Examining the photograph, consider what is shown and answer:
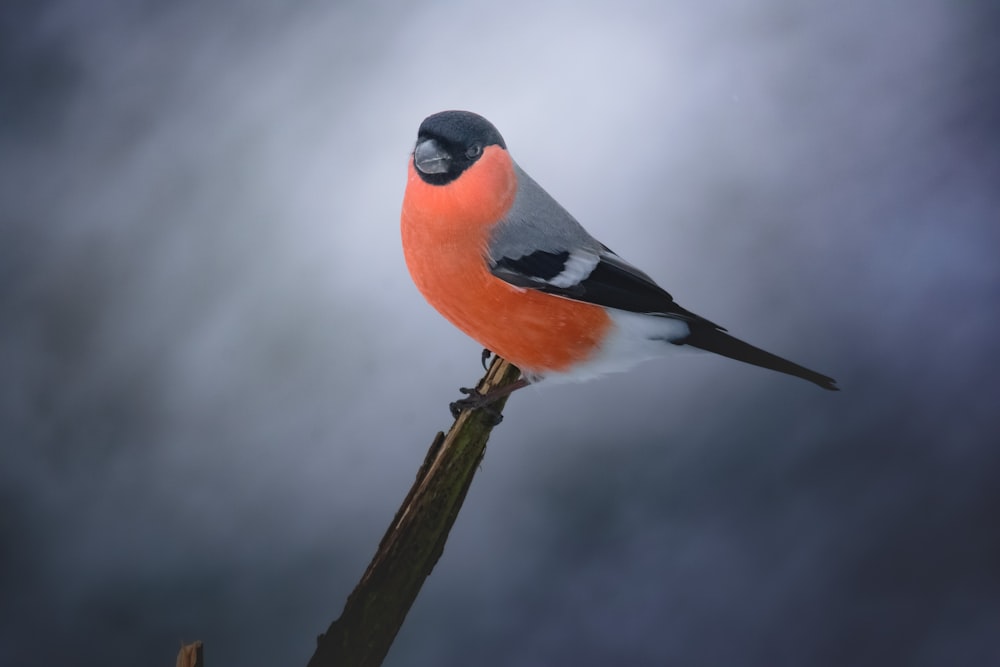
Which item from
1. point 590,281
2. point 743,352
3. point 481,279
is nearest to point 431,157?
point 481,279

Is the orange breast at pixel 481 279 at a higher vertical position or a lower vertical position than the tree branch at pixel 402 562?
higher

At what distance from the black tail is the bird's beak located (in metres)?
0.52

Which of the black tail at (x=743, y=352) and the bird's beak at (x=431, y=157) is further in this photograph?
the black tail at (x=743, y=352)

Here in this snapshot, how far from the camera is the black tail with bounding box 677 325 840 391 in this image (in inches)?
54.8

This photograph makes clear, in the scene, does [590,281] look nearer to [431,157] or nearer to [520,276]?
[520,276]

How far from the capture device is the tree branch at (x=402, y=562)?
1315 mm

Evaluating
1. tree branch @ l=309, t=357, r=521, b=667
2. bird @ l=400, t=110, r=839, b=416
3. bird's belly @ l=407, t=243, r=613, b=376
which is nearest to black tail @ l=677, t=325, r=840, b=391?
bird @ l=400, t=110, r=839, b=416

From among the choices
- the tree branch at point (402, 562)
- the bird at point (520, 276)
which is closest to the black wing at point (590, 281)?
the bird at point (520, 276)

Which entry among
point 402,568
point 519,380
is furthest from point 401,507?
point 519,380

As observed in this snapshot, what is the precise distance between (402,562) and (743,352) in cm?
68

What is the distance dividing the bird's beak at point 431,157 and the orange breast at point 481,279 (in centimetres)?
4

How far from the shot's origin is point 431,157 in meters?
1.29

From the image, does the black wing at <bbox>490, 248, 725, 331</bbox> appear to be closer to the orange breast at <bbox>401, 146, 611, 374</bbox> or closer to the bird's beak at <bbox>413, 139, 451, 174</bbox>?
the orange breast at <bbox>401, 146, 611, 374</bbox>

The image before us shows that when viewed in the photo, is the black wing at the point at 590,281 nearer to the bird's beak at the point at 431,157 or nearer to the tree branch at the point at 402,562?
the bird's beak at the point at 431,157
